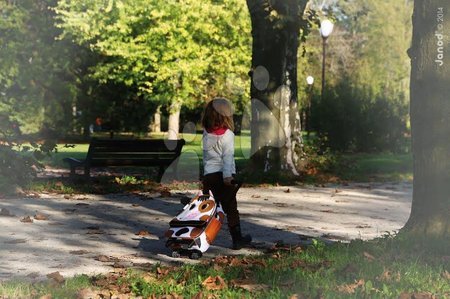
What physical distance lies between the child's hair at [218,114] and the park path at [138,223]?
1.43 m

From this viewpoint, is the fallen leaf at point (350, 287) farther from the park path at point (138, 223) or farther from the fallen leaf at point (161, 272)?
the park path at point (138, 223)

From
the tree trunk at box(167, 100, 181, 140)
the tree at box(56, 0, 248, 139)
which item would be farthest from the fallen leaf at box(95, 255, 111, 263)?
the tree trunk at box(167, 100, 181, 140)

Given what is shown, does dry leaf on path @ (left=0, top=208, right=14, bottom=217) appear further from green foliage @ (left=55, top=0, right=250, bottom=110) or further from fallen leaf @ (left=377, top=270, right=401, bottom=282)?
green foliage @ (left=55, top=0, right=250, bottom=110)

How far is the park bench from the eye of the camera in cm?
1673

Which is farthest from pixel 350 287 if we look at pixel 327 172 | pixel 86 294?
pixel 327 172

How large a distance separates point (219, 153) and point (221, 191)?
450 millimetres

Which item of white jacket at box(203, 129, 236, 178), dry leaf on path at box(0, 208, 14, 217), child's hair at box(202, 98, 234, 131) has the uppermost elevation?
child's hair at box(202, 98, 234, 131)

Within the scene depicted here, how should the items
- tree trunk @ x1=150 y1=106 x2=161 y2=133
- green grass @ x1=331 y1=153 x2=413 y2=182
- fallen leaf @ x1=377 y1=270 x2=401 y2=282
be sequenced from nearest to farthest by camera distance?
fallen leaf @ x1=377 y1=270 x2=401 y2=282 → green grass @ x1=331 y1=153 x2=413 y2=182 → tree trunk @ x1=150 y1=106 x2=161 y2=133

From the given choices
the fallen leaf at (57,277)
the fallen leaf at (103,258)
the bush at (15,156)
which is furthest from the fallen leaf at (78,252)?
the bush at (15,156)

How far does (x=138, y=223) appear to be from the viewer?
11.3 m

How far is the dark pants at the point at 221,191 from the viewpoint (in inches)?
360

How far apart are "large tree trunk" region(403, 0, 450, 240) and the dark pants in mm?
1985

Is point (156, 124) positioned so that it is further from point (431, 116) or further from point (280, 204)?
point (431, 116)

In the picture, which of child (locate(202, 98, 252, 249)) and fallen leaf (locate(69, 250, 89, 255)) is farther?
child (locate(202, 98, 252, 249))
